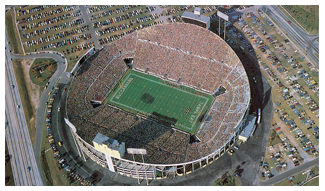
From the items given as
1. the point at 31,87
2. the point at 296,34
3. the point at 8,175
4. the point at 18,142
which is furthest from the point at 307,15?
the point at 8,175

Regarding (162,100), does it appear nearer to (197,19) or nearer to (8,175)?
(197,19)

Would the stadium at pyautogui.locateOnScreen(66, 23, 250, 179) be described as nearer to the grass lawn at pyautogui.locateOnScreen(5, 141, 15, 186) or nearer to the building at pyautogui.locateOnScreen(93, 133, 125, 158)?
the building at pyautogui.locateOnScreen(93, 133, 125, 158)

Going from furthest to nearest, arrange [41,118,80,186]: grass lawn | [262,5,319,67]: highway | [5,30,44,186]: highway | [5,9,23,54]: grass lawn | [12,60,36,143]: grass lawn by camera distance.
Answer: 1. [5,9,23,54]: grass lawn
2. [262,5,319,67]: highway
3. [12,60,36,143]: grass lawn
4. [5,30,44,186]: highway
5. [41,118,80,186]: grass lawn

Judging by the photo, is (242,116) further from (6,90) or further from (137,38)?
(6,90)

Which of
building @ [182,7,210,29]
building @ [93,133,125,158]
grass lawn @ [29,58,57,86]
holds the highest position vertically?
building @ [182,7,210,29]

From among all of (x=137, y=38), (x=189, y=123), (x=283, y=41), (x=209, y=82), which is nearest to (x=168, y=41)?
(x=137, y=38)

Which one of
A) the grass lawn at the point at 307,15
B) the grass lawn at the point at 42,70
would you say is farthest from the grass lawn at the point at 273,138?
the grass lawn at the point at 42,70

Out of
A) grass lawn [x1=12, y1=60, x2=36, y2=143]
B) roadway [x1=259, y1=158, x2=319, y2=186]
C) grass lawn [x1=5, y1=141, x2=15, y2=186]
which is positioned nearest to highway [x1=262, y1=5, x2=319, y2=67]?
roadway [x1=259, y1=158, x2=319, y2=186]
